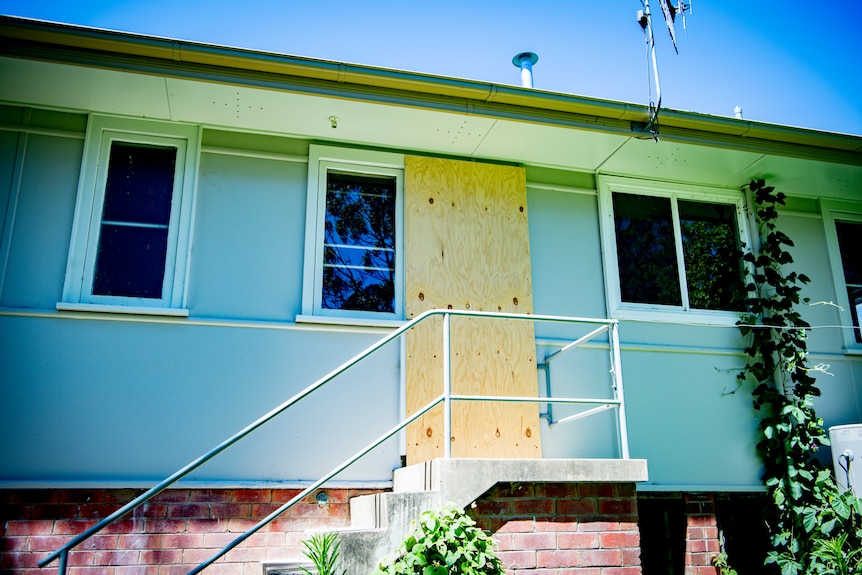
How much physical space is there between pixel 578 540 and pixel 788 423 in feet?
8.87

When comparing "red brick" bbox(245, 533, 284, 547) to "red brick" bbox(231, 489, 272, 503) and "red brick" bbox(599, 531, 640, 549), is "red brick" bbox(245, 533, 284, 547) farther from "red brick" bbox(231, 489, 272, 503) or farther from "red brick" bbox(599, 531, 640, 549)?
"red brick" bbox(599, 531, 640, 549)

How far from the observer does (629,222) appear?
648 centimetres

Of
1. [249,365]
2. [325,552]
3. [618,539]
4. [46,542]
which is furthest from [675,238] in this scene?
[46,542]

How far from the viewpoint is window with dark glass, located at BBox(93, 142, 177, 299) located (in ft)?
17.4

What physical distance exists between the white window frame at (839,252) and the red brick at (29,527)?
642 centimetres

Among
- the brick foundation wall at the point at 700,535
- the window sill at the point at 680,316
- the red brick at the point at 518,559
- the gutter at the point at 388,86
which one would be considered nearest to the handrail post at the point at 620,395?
the red brick at the point at 518,559

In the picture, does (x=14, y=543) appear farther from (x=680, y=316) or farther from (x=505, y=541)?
(x=680, y=316)

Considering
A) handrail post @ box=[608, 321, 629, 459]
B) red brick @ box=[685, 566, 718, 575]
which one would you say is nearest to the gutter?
handrail post @ box=[608, 321, 629, 459]

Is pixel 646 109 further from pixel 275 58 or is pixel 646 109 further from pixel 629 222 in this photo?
pixel 275 58

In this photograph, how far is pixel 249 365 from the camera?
5.21m

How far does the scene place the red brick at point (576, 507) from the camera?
427cm

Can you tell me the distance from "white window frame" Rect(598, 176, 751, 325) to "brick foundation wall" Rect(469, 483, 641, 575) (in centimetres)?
209

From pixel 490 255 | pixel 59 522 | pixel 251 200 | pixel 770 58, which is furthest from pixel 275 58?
pixel 770 58

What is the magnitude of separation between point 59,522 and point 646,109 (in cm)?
495
